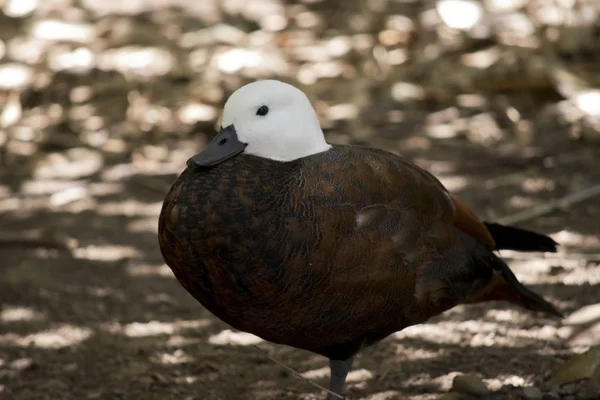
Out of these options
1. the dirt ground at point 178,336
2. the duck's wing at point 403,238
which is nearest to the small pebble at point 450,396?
the dirt ground at point 178,336

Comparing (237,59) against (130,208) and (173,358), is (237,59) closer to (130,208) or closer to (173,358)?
(130,208)

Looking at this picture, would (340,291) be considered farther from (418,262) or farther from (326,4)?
(326,4)

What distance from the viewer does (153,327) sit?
11.8ft

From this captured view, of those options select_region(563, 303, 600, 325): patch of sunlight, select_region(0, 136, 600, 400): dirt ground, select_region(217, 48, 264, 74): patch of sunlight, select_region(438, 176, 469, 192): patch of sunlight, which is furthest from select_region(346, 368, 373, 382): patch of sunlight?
select_region(217, 48, 264, 74): patch of sunlight

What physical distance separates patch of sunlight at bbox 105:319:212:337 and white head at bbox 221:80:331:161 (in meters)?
1.21

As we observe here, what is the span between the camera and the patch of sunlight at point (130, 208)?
4.54m

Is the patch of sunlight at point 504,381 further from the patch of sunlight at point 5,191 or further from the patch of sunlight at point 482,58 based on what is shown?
the patch of sunlight at point 482,58

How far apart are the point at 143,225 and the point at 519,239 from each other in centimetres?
201

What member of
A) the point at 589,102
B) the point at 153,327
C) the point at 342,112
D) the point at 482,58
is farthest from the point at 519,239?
the point at 482,58

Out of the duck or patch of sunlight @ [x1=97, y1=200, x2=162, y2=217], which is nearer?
the duck

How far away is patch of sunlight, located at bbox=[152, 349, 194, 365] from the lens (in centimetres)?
338

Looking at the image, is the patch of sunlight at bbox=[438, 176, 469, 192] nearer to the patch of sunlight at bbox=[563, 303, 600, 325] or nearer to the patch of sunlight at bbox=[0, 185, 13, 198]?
the patch of sunlight at bbox=[563, 303, 600, 325]

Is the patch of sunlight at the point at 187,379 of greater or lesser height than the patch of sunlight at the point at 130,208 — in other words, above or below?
below

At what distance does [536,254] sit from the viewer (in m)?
3.98
